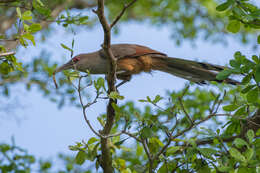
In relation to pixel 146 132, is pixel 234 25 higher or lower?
higher

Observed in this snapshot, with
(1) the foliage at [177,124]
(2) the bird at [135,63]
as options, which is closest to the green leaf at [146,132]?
(1) the foliage at [177,124]

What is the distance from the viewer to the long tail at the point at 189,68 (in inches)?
161

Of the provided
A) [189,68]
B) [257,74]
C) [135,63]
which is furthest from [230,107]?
[135,63]

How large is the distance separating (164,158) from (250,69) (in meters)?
1.04

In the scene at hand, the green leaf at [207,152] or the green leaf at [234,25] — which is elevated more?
the green leaf at [234,25]

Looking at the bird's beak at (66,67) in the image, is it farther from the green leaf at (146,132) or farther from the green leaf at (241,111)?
the green leaf at (241,111)

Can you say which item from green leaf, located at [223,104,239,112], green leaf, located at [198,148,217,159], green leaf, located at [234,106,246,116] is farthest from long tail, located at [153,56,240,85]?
green leaf, located at [198,148,217,159]

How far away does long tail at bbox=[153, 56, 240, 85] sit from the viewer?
4.09 m

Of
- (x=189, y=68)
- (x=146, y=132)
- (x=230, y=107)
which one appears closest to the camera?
(x=146, y=132)

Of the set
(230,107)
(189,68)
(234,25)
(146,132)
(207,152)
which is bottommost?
(207,152)

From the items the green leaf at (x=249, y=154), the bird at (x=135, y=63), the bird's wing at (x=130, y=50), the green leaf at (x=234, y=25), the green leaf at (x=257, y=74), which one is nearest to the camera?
the green leaf at (x=249, y=154)

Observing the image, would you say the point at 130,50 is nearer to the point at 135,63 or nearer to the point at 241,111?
the point at 135,63

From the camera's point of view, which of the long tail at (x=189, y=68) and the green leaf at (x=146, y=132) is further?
the long tail at (x=189, y=68)

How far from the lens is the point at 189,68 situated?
4.33 m
